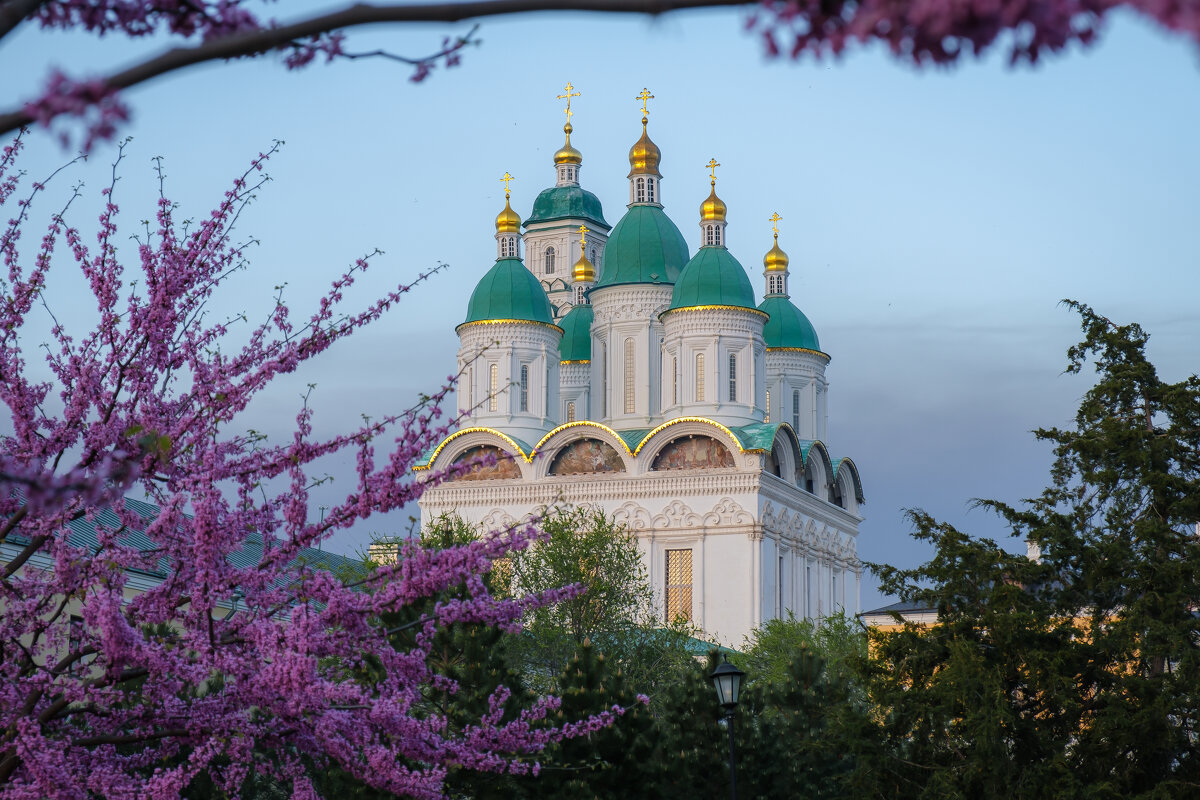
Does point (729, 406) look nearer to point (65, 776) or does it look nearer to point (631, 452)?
point (631, 452)

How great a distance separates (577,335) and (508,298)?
6.46 metres

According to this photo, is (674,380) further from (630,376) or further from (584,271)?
(584,271)

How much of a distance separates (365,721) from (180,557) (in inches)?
57.5

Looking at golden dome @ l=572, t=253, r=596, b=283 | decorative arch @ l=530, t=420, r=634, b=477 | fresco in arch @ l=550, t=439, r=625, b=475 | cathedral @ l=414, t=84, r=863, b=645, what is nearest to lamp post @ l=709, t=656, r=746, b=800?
cathedral @ l=414, t=84, r=863, b=645

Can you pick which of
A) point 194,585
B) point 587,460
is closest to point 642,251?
point 587,460

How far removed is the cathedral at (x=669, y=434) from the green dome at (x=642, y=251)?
0.05 meters

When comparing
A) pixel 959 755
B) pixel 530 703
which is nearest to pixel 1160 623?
pixel 959 755

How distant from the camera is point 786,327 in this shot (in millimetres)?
56594

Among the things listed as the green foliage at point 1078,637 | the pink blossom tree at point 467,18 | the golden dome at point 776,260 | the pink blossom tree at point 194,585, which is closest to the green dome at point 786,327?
the golden dome at point 776,260

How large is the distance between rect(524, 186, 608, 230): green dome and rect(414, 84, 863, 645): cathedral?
522cm

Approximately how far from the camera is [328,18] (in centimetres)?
451

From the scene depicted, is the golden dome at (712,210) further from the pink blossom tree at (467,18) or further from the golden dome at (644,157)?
the pink blossom tree at (467,18)

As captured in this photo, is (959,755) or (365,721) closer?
(365,721)

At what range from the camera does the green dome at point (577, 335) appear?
56.5 m
